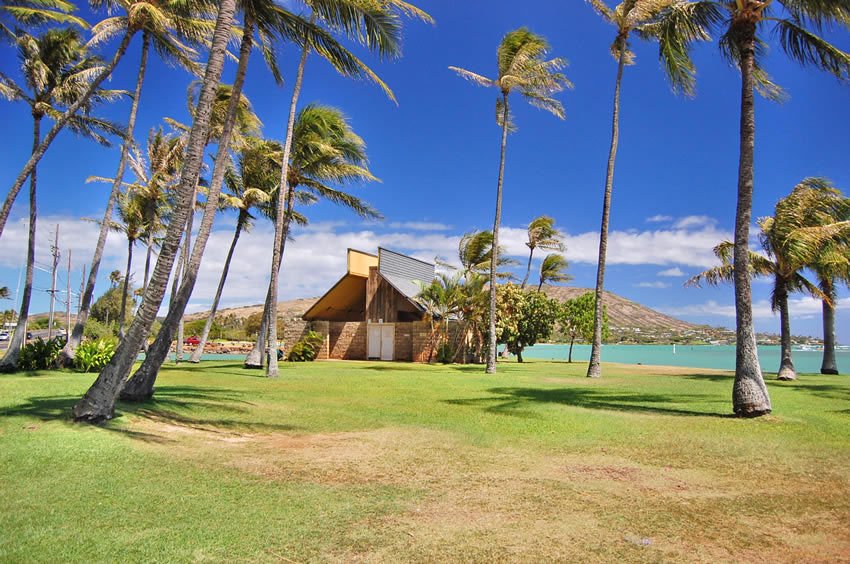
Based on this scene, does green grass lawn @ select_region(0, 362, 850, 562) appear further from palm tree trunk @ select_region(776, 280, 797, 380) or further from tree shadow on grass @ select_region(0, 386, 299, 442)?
palm tree trunk @ select_region(776, 280, 797, 380)

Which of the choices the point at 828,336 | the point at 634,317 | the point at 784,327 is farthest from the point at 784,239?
the point at 634,317

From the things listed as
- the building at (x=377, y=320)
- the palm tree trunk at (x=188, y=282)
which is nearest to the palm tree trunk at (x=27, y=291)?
the palm tree trunk at (x=188, y=282)

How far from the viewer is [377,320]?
29078 mm

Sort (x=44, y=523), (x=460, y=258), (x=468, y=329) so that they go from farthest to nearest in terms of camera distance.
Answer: (x=460, y=258), (x=468, y=329), (x=44, y=523)

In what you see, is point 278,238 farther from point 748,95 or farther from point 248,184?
point 748,95

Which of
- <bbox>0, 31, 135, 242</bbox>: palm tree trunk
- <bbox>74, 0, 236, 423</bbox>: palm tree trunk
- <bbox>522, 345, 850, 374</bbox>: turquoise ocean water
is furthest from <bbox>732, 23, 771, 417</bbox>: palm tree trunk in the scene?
<bbox>522, 345, 850, 374</bbox>: turquoise ocean water

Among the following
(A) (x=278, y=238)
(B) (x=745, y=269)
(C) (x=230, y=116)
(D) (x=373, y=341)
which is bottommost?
(D) (x=373, y=341)

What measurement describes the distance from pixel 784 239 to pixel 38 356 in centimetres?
2350

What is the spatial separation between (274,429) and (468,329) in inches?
781

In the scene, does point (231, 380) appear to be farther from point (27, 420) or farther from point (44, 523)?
point (44, 523)

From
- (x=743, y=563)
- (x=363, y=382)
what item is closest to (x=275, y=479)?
(x=743, y=563)

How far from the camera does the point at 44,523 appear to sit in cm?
367

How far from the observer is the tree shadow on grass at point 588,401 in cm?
986

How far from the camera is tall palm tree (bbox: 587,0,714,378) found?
36.1 ft
